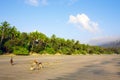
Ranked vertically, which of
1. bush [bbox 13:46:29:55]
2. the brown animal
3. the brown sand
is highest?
bush [bbox 13:46:29:55]

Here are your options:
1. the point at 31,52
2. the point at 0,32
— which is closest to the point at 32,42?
the point at 31,52

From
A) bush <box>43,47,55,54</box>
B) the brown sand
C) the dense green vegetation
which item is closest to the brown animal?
the brown sand

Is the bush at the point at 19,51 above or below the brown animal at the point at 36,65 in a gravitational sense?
above

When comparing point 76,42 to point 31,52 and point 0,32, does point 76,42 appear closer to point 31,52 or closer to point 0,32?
point 31,52

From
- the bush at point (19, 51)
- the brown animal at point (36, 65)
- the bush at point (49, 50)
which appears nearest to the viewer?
the brown animal at point (36, 65)

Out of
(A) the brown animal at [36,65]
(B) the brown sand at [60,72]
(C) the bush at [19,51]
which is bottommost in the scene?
(B) the brown sand at [60,72]

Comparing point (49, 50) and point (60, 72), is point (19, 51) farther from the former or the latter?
point (60, 72)

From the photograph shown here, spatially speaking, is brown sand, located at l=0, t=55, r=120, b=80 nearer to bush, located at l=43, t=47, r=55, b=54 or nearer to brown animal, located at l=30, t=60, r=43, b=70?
brown animal, located at l=30, t=60, r=43, b=70

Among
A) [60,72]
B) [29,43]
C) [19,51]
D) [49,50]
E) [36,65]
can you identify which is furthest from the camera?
[49,50]

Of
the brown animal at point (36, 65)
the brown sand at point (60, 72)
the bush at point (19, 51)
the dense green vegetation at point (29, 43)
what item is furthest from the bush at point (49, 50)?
the brown animal at point (36, 65)

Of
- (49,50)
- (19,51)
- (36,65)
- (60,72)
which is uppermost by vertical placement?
(49,50)

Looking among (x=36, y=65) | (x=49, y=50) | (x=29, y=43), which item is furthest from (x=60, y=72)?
(x=49, y=50)

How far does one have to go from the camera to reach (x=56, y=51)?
389 ft

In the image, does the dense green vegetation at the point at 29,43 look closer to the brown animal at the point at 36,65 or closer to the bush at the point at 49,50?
the bush at the point at 49,50
